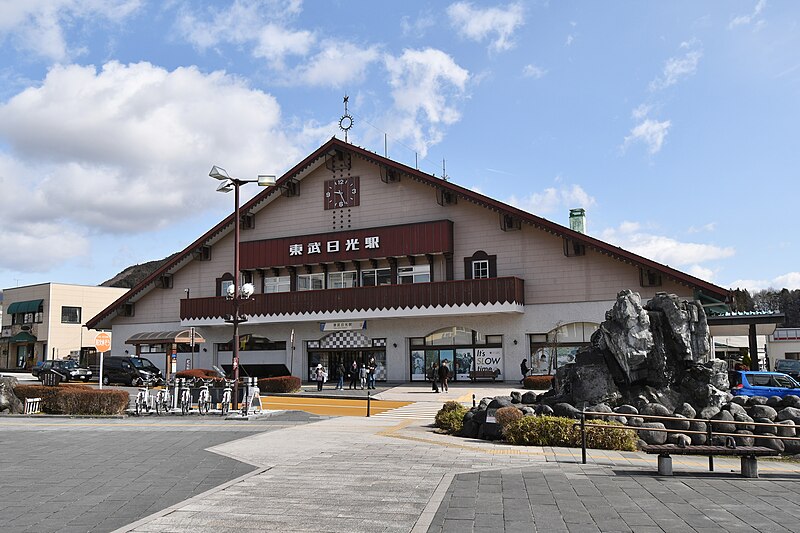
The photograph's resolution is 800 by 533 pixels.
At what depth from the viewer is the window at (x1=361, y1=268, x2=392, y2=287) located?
1571 inches

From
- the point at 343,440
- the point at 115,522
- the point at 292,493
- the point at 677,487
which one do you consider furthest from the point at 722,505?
the point at 343,440

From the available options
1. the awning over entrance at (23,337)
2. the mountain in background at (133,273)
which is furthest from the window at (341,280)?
the mountain in background at (133,273)

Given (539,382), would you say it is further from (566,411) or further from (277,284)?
(277,284)

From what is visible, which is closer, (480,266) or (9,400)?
(9,400)

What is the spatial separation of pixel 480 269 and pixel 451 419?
19.8 metres

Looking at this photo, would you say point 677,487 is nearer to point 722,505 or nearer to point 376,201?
point 722,505

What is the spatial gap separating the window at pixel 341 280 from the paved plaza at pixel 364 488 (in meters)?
24.9

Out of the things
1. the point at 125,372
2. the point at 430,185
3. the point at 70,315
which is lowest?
the point at 125,372

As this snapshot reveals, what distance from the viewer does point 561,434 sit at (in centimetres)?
1509

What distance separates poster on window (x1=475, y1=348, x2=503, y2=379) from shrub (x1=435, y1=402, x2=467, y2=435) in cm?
1763

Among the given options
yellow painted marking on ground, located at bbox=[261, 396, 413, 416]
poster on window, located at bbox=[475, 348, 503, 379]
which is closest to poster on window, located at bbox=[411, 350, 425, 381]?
poster on window, located at bbox=[475, 348, 503, 379]

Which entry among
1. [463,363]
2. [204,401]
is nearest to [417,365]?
[463,363]

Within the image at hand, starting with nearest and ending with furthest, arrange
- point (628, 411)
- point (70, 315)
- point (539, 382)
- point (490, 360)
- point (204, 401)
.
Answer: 1. point (628, 411)
2. point (204, 401)
3. point (539, 382)
4. point (490, 360)
5. point (70, 315)

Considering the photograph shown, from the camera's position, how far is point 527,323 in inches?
1405
